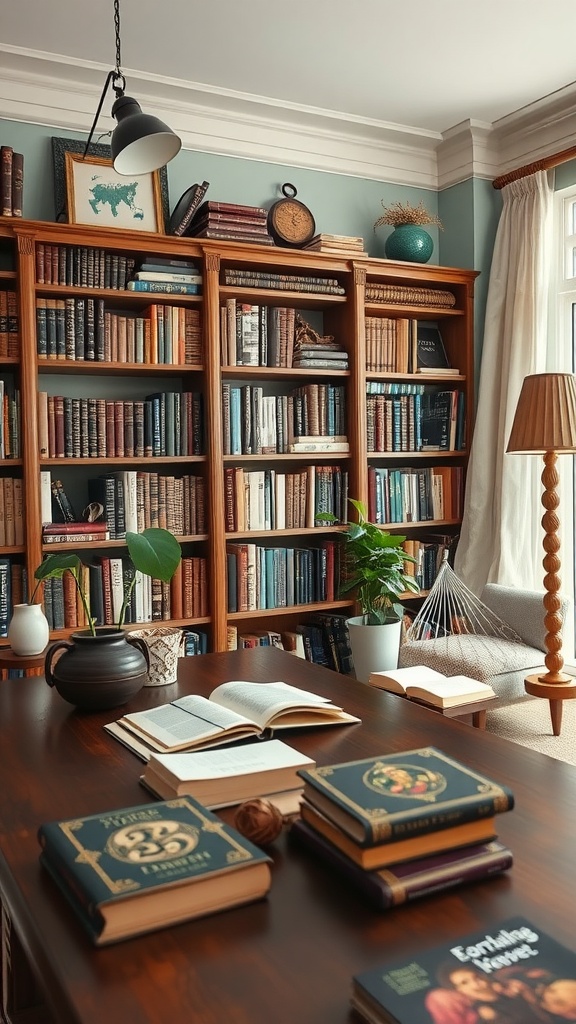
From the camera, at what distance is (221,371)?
12.5ft

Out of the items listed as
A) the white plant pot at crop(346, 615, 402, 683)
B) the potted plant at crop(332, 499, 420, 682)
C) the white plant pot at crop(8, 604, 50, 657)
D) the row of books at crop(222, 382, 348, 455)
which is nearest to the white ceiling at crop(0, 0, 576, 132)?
the row of books at crop(222, 382, 348, 455)

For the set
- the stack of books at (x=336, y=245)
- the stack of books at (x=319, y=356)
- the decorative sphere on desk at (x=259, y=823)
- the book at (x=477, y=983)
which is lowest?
the book at (x=477, y=983)

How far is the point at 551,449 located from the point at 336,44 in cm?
187

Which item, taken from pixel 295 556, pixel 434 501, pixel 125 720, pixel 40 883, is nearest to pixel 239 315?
pixel 295 556

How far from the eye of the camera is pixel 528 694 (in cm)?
359

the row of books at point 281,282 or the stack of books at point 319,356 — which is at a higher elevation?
the row of books at point 281,282

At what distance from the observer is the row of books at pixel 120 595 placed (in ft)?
11.5

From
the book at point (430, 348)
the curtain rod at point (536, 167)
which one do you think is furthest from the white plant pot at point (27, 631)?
the curtain rod at point (536, 167)

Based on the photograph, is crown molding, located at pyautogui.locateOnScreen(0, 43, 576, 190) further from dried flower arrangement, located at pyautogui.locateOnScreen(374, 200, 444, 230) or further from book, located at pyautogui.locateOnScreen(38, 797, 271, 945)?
book, located at pyautogui.locateOnScreen(38, 797, 271, 945)

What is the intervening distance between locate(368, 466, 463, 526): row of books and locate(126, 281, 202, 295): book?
1272 mm

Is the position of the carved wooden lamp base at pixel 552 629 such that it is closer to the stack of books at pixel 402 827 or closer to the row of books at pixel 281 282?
the row of books at pixel 281 282

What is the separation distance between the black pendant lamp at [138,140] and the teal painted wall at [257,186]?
4.85ft

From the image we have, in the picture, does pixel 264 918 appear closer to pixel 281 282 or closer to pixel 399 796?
pixel 399 796

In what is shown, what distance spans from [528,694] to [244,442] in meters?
1.67
